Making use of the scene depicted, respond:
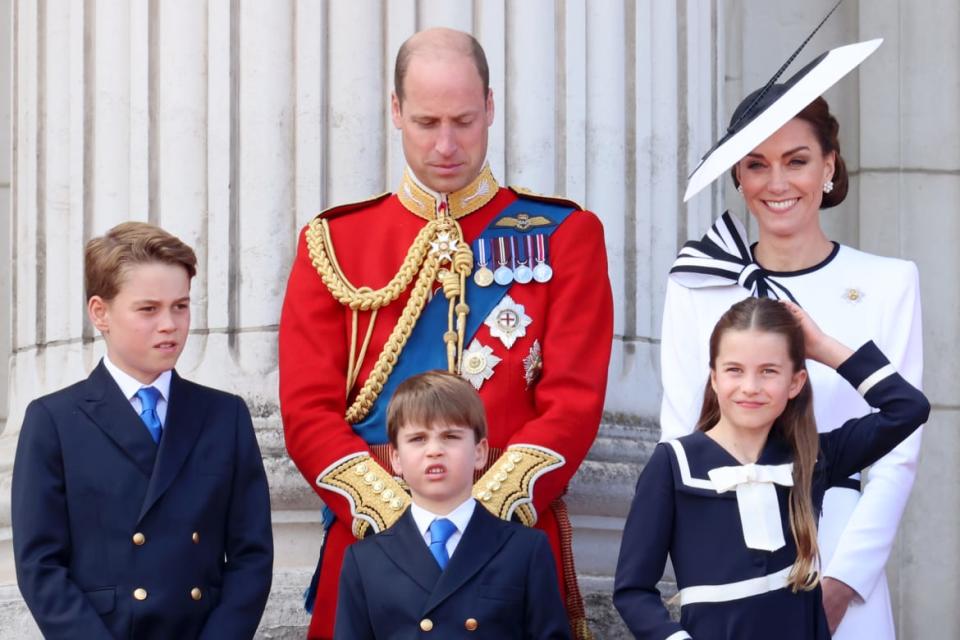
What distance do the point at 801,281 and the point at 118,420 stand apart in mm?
1692

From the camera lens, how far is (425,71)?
533 cm

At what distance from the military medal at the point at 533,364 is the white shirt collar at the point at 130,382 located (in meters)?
0.87

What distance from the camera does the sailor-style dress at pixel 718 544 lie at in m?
4.75

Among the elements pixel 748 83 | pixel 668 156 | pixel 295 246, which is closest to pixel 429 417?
pixel 295 246

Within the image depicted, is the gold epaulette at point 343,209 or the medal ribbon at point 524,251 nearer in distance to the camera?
the medal ribbon at point 524,251

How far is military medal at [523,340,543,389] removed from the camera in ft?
17.6

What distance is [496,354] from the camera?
5359 millimetres

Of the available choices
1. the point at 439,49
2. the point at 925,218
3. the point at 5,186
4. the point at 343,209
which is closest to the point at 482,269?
the point at 343,209

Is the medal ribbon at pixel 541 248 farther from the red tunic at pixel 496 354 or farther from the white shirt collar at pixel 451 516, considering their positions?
the white shirt collar at pixel 451 516

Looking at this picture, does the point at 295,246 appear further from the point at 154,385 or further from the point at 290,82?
→ the point at 154,385

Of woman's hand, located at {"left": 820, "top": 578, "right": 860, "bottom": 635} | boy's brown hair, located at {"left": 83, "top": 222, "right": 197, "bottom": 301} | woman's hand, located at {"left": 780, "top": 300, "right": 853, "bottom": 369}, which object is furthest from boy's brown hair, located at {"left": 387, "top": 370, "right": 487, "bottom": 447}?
woman's hand, located at {"left": 820, "top": 578, "right": 860, "bottom": 635}

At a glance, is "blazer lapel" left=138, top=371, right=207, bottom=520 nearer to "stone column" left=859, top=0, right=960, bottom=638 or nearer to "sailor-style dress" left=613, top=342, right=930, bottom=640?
"sailor-style dress" left=613, top=342, right=930, bottom=640

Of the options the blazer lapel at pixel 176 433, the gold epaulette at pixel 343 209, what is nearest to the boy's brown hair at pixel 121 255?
the blazer lapel at pixel 176 433

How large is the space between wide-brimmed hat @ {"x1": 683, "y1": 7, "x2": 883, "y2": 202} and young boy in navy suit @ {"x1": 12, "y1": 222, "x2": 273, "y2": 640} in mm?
1296
